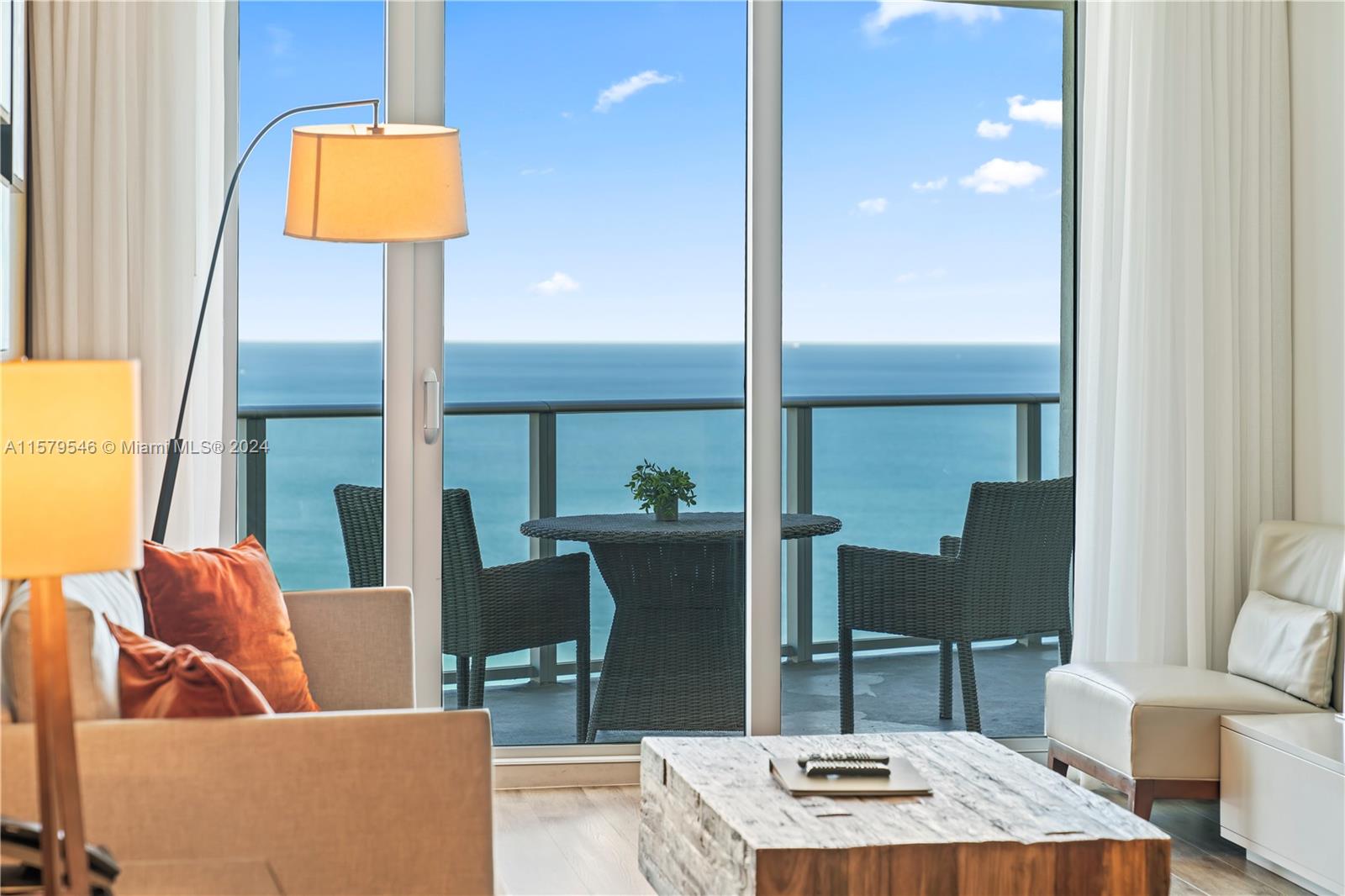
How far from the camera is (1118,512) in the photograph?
412cm

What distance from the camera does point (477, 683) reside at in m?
4.12

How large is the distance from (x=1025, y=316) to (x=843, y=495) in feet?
2.75

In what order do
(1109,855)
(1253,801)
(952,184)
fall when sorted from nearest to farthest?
(1109,855), (1253,801), (952,184)

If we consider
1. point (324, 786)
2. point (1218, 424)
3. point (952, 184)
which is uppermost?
point (952, 184)

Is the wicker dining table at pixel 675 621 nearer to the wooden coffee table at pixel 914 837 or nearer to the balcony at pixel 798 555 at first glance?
the balcony at pixel 798 555

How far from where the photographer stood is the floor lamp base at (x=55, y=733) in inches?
64.6

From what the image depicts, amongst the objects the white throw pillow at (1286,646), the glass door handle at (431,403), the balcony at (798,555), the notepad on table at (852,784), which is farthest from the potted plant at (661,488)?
the white throw pillow at (1286,646)

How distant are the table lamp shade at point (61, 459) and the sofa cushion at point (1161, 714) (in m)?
2.75

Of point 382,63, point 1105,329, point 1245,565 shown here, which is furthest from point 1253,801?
point 382,63

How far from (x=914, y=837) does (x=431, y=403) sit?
2.11 m

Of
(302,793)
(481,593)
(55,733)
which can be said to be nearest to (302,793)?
(302,793)

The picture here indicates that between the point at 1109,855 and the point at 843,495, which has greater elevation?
the point at 843,495

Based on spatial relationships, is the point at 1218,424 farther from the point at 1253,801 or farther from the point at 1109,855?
the point at 1109,855

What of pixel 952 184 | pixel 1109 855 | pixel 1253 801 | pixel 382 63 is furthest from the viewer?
pixel 952 184
